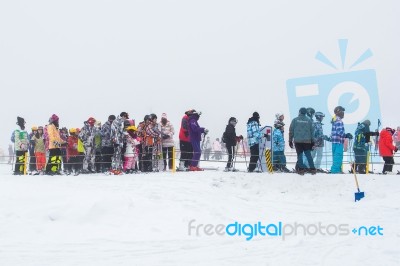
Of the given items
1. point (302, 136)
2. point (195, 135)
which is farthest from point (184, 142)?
point (302, 136)

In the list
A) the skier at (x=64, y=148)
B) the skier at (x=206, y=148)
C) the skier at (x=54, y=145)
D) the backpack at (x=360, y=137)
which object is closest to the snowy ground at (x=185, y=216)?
the skier at (x=54, y=145)

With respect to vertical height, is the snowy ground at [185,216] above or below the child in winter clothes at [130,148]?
below

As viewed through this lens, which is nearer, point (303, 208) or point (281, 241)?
point (281, 241)

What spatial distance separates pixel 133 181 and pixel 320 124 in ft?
21.4

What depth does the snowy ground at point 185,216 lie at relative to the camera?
7980 millimetres

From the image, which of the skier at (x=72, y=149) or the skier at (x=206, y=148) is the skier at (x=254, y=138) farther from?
the skier at (x=206, y=148)

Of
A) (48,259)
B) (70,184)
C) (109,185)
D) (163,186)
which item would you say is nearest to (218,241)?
(48,259)

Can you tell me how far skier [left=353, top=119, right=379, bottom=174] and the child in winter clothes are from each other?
23.4 feet

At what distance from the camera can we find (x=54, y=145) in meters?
15.2

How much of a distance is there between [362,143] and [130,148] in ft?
24.6

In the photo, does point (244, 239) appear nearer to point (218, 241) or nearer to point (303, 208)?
point (218, 241)

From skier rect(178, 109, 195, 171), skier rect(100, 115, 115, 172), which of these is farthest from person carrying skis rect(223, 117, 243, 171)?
skier rect(100, 115, 115, 172)

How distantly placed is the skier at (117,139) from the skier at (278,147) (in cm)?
487

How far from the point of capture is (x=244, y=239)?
9211mm
